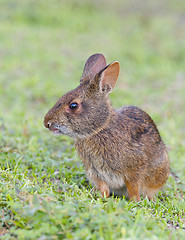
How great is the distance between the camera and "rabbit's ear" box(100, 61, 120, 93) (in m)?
4.05

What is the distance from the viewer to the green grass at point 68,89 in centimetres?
296

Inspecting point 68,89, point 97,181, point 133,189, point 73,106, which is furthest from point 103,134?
point 68,89

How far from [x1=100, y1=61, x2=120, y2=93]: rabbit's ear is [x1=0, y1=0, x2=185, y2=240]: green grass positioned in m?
1.21

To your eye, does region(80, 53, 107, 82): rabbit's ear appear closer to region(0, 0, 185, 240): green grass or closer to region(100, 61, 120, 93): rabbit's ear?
region(100, 61, 120, 93): rabbit's ear

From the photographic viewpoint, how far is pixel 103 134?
420 centimetres

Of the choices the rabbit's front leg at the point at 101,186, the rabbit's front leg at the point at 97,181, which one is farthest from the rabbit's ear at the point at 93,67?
the rabbit's front leg at the point at 101,186

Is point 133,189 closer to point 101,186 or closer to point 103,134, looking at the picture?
point 101,186

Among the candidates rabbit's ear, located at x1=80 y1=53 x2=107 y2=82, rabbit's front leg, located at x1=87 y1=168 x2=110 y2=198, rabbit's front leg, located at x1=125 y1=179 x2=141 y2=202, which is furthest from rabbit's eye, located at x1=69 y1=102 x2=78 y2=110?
rabbit's front leg, located at x1=125 y1=179 x2=141 y2=202

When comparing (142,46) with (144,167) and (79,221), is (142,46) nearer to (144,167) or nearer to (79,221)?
(144,167)

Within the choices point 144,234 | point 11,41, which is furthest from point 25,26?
point 144,234

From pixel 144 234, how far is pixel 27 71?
7.11 m

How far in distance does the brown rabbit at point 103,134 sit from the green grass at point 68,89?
0.28m

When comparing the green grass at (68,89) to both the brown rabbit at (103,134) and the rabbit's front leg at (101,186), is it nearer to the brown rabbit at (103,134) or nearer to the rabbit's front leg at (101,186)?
the rabbit's front leg at (101,186)

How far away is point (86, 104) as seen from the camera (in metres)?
4.16
